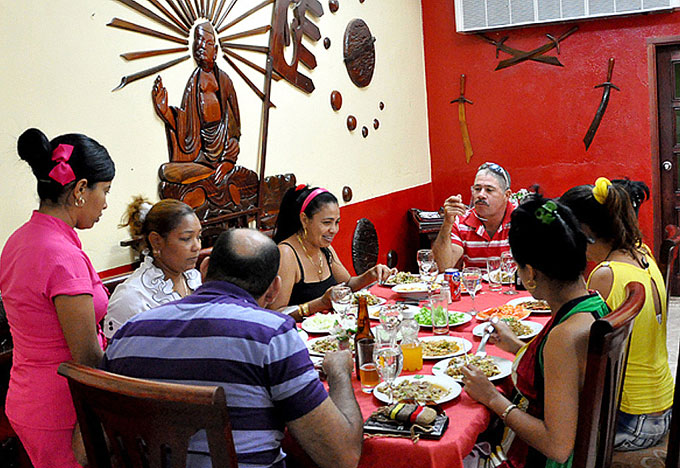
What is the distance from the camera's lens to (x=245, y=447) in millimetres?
1394

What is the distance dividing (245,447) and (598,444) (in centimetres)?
88

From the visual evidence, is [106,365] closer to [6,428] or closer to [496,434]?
[6,428]

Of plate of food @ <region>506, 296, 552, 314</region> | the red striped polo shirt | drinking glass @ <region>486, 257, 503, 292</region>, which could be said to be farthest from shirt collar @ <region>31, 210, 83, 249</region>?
the red striped polo shirt

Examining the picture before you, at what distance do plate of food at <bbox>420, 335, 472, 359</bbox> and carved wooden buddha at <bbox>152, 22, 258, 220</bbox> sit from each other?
143 centimetres

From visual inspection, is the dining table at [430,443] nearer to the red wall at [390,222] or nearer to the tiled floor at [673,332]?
the red wall at [390,222]

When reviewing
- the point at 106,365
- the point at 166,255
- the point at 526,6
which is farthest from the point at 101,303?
the point at 526,6

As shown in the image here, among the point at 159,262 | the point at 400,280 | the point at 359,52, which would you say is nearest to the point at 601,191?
→ the point at 400,280

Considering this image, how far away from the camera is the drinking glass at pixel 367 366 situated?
6.01 ft

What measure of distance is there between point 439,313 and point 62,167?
4.40 feet

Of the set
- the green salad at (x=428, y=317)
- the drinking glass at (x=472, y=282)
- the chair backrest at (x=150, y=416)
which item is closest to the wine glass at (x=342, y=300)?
the green salad at (x=428, y=317)

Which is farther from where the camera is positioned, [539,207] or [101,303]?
[101,303]

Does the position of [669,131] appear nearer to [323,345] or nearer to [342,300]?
[342,300]

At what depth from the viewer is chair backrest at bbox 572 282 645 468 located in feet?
4.70

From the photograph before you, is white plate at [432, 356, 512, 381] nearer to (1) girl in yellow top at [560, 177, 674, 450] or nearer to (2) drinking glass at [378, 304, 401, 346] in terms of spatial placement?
(2) drinking glass at [378, 304, 401, 346]
